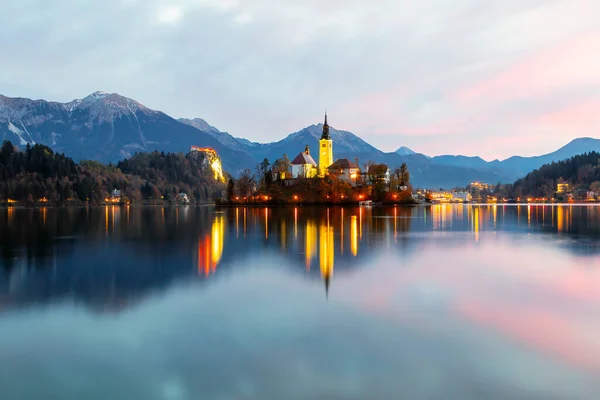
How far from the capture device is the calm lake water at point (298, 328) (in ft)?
31.6

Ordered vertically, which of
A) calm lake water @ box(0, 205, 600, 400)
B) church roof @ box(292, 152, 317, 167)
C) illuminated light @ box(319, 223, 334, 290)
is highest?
church roof @ box(292, 152, 317, 167)

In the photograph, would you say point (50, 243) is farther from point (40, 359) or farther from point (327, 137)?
point (327, 137)

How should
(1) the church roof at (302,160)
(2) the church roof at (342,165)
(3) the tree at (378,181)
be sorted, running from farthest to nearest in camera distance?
(1) the church roof at (302,160) < (2) the church roof at (342,165) < (3) the tree at (378,181)

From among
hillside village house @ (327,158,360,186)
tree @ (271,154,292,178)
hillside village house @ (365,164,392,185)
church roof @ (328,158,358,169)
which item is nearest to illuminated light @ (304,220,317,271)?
hillside village house @ (365,164,392,185)

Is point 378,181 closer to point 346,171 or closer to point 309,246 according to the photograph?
point 346,171

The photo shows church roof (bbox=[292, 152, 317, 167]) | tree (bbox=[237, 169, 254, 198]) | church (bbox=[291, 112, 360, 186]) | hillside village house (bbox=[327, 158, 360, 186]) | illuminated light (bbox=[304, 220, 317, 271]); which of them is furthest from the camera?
church roof (bbox=[292, 152, 317, 167])

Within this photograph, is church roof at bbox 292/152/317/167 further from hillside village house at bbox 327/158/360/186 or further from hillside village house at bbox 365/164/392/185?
hillside village house at bbox 365/164/392/185

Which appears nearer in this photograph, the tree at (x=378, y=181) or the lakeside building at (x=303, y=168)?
the tree at (x=378, y=181)

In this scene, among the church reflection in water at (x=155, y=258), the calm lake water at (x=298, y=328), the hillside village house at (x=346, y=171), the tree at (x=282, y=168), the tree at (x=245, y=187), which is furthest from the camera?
the tree at (x=282, y=168)

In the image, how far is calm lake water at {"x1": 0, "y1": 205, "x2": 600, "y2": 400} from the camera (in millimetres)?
9625

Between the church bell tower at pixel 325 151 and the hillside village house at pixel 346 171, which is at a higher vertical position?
the church bell tower at pixel 325 151

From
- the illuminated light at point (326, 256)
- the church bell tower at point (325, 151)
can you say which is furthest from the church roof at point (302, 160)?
the illuminated light at point (326, 256)

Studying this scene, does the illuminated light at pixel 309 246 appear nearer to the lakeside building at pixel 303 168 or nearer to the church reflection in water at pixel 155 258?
the church reflection in water at pixel 155 258

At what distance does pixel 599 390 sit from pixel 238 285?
1409cm
